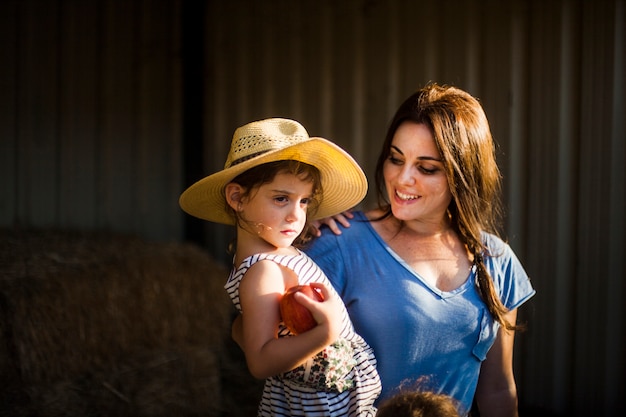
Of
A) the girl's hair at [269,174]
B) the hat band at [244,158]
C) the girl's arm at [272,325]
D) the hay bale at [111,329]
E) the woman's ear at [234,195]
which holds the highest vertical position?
the hat band at [244,158]

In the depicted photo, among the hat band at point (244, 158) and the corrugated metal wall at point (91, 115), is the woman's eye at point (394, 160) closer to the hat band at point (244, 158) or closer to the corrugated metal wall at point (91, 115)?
the hat band at point (244, 158)

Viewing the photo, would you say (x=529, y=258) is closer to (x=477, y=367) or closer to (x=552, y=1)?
(x=552, y=1)

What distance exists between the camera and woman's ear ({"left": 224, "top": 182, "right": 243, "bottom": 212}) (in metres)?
1.93

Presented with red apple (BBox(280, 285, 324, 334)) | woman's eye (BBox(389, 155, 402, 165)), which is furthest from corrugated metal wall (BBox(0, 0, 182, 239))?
red apple (BBox(280, 285, 324, 334))

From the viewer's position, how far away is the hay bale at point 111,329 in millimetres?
3412

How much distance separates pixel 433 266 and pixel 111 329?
226cm

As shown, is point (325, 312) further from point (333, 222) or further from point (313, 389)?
point (333, 222)

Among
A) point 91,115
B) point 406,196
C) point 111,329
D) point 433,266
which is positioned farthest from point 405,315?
point 91,115

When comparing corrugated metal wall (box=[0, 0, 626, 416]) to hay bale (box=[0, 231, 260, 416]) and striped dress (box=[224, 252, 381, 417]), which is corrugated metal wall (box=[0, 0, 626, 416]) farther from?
striped dress (box=[224, 252, 381, 417])

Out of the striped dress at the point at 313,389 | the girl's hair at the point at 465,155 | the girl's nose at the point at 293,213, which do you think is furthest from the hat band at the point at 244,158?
the girl's hair at the point at 465,155

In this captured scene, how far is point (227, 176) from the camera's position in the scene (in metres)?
1.90

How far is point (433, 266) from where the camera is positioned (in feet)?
7.27

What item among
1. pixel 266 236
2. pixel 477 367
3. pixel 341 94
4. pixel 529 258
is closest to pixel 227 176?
pixel 266 236

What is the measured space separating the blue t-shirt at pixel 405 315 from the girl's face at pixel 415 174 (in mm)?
151
